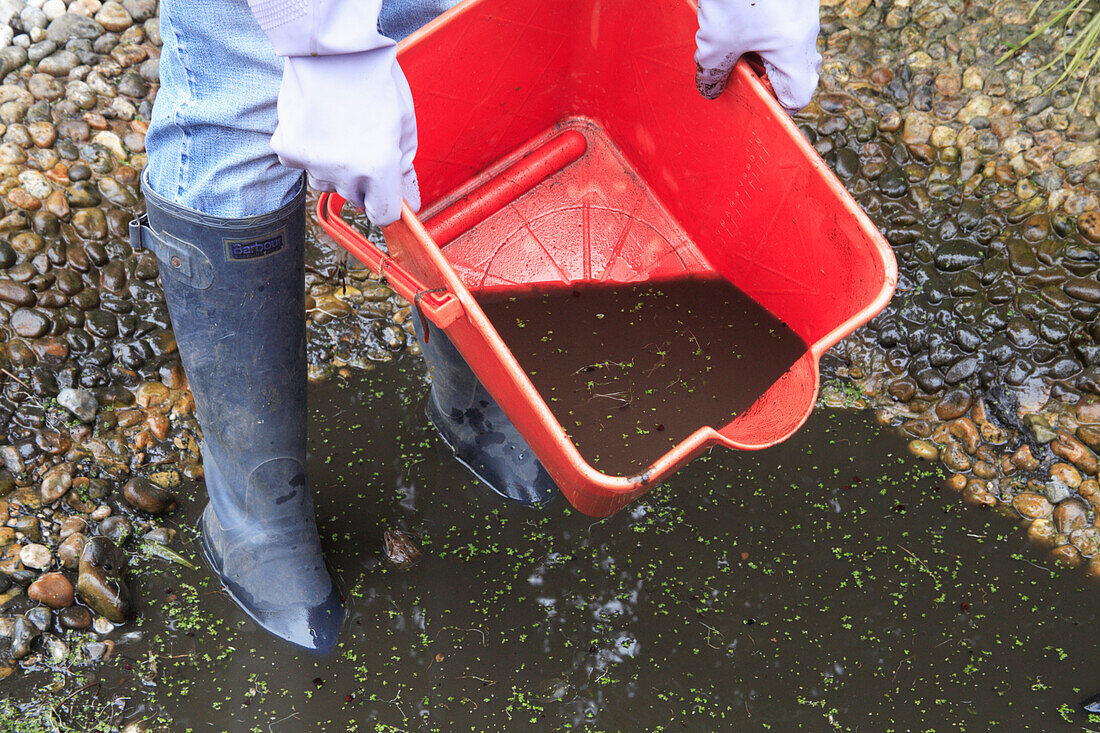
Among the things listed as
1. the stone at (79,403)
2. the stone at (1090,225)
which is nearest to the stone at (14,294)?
the stone at (79,403)

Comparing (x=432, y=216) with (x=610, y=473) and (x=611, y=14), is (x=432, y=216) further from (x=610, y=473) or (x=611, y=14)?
(x=610, y=473)

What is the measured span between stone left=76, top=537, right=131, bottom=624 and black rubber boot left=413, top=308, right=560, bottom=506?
25.5 inches

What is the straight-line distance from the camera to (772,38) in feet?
4.12

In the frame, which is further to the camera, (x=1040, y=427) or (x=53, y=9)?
(x=53, y=9)

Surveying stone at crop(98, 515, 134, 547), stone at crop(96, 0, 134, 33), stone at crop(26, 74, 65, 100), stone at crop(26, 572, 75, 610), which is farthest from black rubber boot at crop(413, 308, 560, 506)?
stone at crop(96, 0, 134, 33)

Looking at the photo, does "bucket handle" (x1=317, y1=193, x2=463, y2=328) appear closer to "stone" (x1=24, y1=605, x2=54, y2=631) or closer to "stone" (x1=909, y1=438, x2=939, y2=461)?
"stone" (x1=24, y1=605, x2=54, y2=631)

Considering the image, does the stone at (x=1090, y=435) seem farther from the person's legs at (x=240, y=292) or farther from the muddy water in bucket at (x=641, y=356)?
the person's legs at (x=240, y=292)

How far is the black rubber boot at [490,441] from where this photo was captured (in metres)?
1.68

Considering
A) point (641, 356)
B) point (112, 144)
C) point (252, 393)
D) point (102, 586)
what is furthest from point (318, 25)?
point (112, 144)

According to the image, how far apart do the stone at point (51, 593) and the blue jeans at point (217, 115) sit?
0.74m

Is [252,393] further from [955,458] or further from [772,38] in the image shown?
[955,458]

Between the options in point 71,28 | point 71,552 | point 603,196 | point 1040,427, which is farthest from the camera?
point 71,28

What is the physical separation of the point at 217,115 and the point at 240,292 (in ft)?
0.87

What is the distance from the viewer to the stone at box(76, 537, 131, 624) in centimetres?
147
